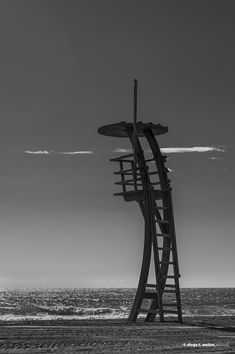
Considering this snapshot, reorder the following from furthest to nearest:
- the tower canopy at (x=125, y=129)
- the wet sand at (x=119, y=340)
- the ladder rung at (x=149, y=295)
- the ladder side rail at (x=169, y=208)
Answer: the tower canopy at (x=125, y=129)
the ladder rung at (x=149, y=295)
the ladder side rail at (x=169, y=208)
the wet sand at (x=119, y=340)

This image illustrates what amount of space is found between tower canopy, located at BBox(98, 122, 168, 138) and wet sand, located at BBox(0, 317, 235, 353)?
25.0 ft

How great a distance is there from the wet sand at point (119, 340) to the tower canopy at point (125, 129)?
761cm

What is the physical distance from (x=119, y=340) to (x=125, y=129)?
11236 millimetres

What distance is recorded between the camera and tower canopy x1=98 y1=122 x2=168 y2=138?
27.1 m

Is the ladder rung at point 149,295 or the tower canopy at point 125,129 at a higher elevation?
the tower canopy at point 125,129

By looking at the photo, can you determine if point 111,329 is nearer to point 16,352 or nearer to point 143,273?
point 143,273

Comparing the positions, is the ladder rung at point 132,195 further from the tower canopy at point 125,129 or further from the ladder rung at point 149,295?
the ladder rung at point 149,295

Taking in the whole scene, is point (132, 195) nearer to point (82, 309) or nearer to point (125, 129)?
point (125, 129)

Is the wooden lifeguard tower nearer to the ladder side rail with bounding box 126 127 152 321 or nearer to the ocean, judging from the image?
the ladder side rail with bounding box 126 127 152 321

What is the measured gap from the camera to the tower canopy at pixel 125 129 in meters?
27.1

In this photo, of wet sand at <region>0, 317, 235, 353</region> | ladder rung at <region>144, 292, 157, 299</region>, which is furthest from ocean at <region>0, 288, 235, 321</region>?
wet sand at <region>0, 317, 235, 353</region>

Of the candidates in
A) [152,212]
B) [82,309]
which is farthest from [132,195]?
[82,309]

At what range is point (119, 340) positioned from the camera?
17.8 metres

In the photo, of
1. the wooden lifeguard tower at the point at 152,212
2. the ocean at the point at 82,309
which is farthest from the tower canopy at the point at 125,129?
the ocean at the point at 82,309
